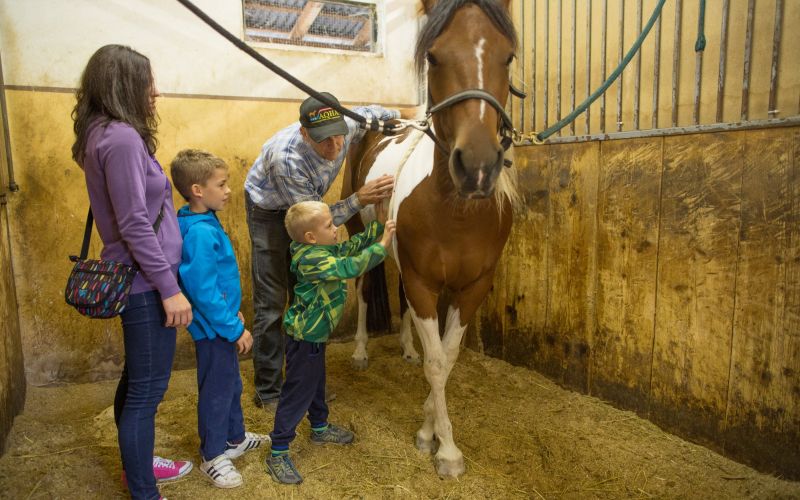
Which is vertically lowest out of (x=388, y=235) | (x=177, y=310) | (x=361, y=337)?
(x=361, y=337)

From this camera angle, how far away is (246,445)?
193 centimetres

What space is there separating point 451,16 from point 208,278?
1.09m

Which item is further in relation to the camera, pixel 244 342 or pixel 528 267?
pixel 528 267

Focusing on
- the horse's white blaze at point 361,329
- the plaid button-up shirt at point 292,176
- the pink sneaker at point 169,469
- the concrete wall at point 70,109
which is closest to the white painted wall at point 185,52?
the concrete wall at point 70,109

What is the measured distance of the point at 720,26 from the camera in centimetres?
176

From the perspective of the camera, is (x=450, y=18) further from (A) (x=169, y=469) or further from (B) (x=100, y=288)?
(A) (x=169, y=469)

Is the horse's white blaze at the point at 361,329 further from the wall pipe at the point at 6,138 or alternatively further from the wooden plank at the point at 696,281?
the wall pipe at the point at 6,138

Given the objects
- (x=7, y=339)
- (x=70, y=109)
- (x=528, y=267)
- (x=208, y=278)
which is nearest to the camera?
(x=208, y=278)

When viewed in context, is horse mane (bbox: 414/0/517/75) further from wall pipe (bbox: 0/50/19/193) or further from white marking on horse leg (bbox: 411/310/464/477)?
wall pipe (bbox: 0/50/19/193)

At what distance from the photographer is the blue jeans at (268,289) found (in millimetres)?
2291

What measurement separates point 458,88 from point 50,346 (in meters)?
2.41

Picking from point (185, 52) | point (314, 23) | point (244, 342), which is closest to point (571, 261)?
point (244, 342)

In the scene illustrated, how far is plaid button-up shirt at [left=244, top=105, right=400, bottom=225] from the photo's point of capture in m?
2.00

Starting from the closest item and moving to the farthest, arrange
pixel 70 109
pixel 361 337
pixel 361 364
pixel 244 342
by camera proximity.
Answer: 1. pixel 244 342
2. pixel 70 109
3. pixel 361 364
4. pixel 361 337
